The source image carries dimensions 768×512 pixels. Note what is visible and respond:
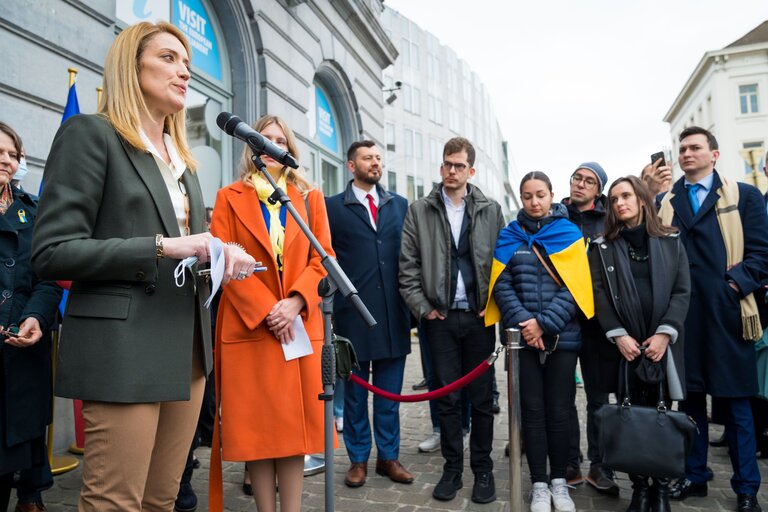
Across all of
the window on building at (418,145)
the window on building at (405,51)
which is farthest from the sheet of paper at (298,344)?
the window on building at (405,51)

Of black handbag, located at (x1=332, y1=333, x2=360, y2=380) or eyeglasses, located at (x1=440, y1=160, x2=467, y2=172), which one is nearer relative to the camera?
black handbag, located at (x1=332, y1=333, x2=360, y2=380)

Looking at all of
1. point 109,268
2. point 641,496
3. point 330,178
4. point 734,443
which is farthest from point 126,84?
point 330,178

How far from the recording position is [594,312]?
12.0 ft

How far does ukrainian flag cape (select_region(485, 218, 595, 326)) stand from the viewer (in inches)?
142

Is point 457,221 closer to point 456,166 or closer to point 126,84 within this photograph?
point 456,166

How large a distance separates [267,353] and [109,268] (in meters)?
1.19

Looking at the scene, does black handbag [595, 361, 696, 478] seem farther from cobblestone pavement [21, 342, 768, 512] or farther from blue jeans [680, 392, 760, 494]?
cobblestone pavement [21, 342, 768, 512]

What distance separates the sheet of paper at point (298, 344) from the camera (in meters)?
2.75

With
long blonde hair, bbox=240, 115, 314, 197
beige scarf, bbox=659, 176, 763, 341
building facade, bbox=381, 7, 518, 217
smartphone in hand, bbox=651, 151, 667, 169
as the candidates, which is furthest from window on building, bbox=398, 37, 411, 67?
long blonde hair, bbox=240, 115, 314, 197

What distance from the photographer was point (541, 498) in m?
3.47

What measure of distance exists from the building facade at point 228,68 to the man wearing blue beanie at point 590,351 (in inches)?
162

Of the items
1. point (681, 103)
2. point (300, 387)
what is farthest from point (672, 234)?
point (681, 103)

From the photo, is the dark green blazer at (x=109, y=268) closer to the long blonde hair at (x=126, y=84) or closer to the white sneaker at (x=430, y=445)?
the long blonde hair at (x=126, y=84)

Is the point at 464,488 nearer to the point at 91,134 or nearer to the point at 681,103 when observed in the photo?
the point at 91,134
